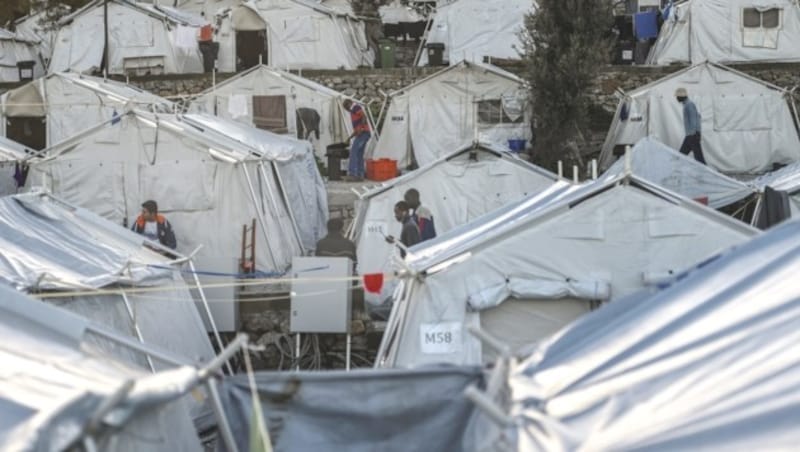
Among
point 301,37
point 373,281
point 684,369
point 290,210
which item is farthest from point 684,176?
point 301,37

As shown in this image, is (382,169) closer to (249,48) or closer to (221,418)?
(249,48)

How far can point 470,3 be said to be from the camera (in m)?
29.6

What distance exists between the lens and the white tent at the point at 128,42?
30.5 metres

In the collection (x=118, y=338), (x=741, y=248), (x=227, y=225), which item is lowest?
(x=227, y=225)

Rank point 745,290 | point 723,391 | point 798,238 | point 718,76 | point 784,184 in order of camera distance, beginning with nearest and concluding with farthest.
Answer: point 723,391 < point 745,290 < point 798,238 < point 784,184 < point 718,76

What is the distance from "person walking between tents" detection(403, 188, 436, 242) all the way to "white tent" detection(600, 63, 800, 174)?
8.25 m

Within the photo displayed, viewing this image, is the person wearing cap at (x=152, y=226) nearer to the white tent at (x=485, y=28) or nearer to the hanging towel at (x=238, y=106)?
the hanging towel at (x=238, y=106)

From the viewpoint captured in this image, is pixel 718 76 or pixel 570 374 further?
pixel 718 76

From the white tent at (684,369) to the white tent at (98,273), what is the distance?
20.2 ft

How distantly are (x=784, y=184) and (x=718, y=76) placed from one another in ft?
28.3

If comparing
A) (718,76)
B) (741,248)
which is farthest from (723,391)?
(718,76)

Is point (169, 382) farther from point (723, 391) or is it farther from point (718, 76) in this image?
point (718, 76)

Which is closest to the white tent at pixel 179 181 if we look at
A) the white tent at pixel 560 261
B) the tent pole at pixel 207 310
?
the tent pole at pixel 207 310

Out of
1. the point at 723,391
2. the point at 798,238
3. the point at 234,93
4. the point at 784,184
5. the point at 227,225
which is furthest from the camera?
the point at 234,93
